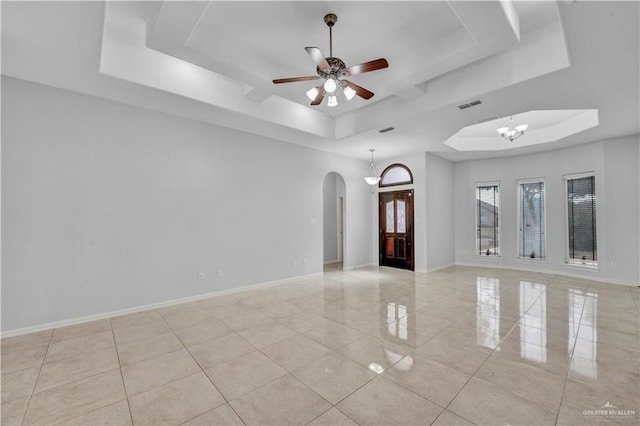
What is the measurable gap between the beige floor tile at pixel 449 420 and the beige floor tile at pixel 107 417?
7.20 feet

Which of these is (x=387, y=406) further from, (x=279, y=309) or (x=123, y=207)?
(x=123, y=207)

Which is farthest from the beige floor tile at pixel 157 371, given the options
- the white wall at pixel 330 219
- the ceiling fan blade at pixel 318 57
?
the white wall at pixel 330 219

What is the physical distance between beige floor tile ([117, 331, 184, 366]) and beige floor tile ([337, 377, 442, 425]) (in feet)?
6.78

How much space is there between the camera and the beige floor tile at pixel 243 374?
2.36 metres

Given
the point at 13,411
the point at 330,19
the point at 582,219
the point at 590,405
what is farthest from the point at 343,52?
the point at 582,219

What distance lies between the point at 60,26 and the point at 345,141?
4.63 m

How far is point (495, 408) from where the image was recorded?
210 centimetres

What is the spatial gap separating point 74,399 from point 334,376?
213cm

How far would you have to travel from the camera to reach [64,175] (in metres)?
3.74

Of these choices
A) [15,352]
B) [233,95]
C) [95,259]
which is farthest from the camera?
[233,95]

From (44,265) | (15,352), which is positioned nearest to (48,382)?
(15,352)

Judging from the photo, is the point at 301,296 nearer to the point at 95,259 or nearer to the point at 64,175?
the point at 95,259

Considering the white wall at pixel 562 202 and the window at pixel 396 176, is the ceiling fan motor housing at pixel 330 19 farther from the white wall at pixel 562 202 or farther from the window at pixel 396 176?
the white wall at pixel 562 202

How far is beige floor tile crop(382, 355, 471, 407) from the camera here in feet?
7.43
